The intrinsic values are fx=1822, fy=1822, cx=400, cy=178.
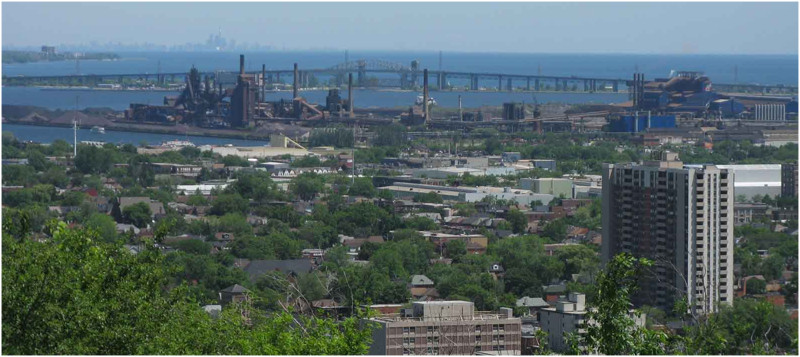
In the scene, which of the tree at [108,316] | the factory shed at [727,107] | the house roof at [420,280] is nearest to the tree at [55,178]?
the house roof at [420,280]

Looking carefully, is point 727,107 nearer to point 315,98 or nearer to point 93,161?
point 315,98

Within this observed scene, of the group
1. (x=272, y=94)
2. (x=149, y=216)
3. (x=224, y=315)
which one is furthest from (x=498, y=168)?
(x=272, y=94)

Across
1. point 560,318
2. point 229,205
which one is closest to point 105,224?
point 229,205

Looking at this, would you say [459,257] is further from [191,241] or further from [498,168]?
[498,168]

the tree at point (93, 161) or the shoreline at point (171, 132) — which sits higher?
the tree at point (93, 161)

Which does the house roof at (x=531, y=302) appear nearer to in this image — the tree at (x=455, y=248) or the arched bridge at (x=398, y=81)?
the tree at (x=455, y=248)

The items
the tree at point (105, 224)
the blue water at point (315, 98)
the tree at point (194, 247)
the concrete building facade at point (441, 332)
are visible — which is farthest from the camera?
the blue water at point (315, 98)
